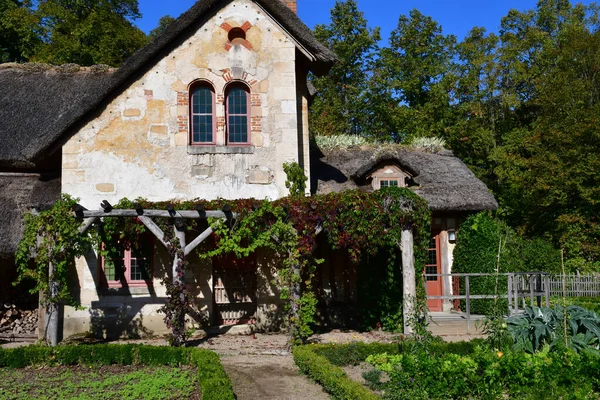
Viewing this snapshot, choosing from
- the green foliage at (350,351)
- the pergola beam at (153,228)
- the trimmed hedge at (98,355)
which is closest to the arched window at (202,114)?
the pergola beam at (153,228)

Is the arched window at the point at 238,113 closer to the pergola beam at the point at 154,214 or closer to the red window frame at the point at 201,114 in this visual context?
the red window frame at the point at 201,114

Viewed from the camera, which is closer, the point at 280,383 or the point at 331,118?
the point at 280,383

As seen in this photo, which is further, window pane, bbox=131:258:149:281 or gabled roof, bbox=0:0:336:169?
window pane, bbox=131:258:149:281

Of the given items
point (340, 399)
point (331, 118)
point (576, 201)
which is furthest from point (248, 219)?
point (331, 118)

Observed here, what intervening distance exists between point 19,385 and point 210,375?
3.18 meters

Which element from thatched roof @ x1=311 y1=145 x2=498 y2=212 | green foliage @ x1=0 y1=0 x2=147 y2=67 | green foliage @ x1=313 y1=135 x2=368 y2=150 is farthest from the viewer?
green foliage @ x1=0 y1=0 x2=147 y2=67

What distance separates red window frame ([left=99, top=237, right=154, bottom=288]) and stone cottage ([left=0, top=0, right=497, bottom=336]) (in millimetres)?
25

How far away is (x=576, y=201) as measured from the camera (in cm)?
2506

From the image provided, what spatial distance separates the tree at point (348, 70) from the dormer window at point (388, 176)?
1677cm

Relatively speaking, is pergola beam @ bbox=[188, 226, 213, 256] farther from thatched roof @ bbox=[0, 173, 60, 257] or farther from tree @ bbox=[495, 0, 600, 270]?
tree @ bbox=[495, 0, 600, 270]

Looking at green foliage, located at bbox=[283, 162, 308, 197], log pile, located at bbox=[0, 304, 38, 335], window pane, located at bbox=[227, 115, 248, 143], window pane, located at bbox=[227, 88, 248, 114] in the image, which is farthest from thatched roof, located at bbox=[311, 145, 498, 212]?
log pile, located at bbox=[0, 304, 38, 335]

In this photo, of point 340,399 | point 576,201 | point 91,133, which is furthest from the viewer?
point 576,201

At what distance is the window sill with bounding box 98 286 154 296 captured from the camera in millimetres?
13969

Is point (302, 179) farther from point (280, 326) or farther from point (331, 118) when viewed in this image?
point (331, 118)
